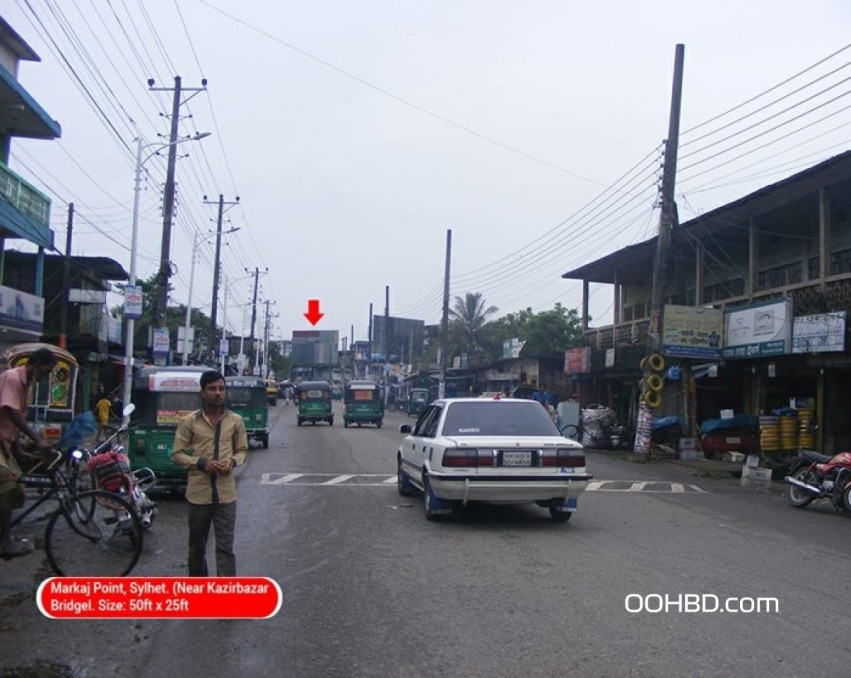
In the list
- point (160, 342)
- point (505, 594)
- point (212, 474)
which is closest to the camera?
point (212, 474)

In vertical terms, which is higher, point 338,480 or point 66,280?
point 66,280

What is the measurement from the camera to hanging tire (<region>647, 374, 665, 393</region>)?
22188mm

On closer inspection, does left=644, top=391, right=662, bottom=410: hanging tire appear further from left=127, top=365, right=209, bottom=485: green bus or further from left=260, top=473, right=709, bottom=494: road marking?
left=127, top=365, right=209, bottom=485: green bus

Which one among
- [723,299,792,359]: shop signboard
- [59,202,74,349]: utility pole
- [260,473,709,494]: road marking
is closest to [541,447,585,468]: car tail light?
[260,473,709,494]: road marking

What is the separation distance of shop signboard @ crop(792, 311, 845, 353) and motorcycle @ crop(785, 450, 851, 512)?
5302 millimetres

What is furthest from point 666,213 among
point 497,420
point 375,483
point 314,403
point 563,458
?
point 314,403

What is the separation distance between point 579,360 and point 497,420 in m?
22.3

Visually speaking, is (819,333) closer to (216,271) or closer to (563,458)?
(563,458)

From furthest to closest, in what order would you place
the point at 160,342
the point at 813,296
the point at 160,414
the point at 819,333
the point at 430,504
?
the point at 160,342
the point at 813,296
the point at 819,333
the point at 160,414
the point at 430,504

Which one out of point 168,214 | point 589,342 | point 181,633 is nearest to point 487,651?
point 181,633

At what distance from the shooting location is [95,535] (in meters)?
7.38

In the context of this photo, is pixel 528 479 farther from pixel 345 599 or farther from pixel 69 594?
pixel 69 594

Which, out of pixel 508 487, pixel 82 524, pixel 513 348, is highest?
pixel 513 348

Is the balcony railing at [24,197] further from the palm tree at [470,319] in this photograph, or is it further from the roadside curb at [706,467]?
the palm tree at [470,319]
